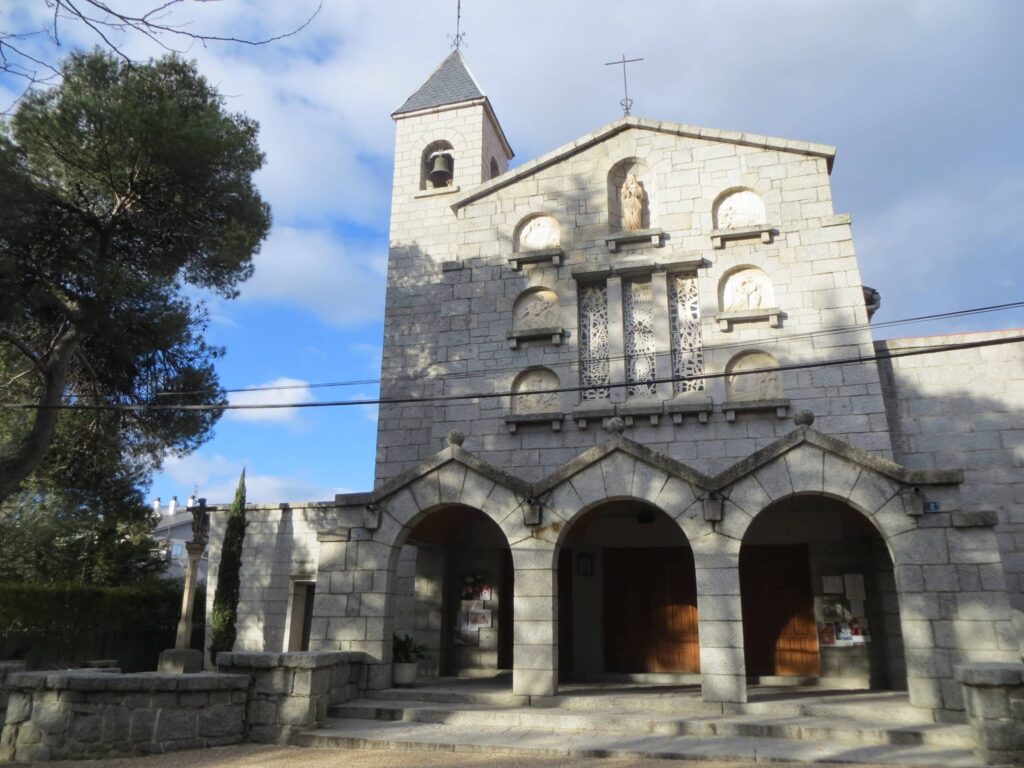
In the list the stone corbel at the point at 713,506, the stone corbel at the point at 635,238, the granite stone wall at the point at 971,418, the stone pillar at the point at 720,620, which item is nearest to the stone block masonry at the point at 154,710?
the stone pillar at the point at 720,620

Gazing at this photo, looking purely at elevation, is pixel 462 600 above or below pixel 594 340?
below

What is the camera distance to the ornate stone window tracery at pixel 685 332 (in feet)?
45.4

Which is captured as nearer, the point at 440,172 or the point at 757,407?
the point at 757,407

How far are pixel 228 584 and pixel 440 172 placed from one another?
37.2ft

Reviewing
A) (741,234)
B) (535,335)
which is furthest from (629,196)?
(535,335)

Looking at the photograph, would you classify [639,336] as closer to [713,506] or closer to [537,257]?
[537,257]

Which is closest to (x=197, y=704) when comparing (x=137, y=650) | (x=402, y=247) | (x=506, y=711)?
(x=506, y=711)

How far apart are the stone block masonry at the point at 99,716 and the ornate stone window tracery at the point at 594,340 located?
8197mm

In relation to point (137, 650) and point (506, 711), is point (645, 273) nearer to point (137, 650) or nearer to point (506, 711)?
point (506, 711)

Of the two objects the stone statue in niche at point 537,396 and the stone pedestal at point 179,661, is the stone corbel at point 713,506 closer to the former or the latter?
the stone statue in niche at point 537,396

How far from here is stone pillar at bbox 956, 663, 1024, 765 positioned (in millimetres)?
7184

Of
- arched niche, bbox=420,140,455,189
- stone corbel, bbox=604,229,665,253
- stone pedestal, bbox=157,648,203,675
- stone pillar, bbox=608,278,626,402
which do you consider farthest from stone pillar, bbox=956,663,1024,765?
arched niche, bbox=420,140,455,189

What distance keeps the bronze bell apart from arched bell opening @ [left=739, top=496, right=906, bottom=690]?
11.4 m

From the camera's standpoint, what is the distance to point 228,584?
1784cm
